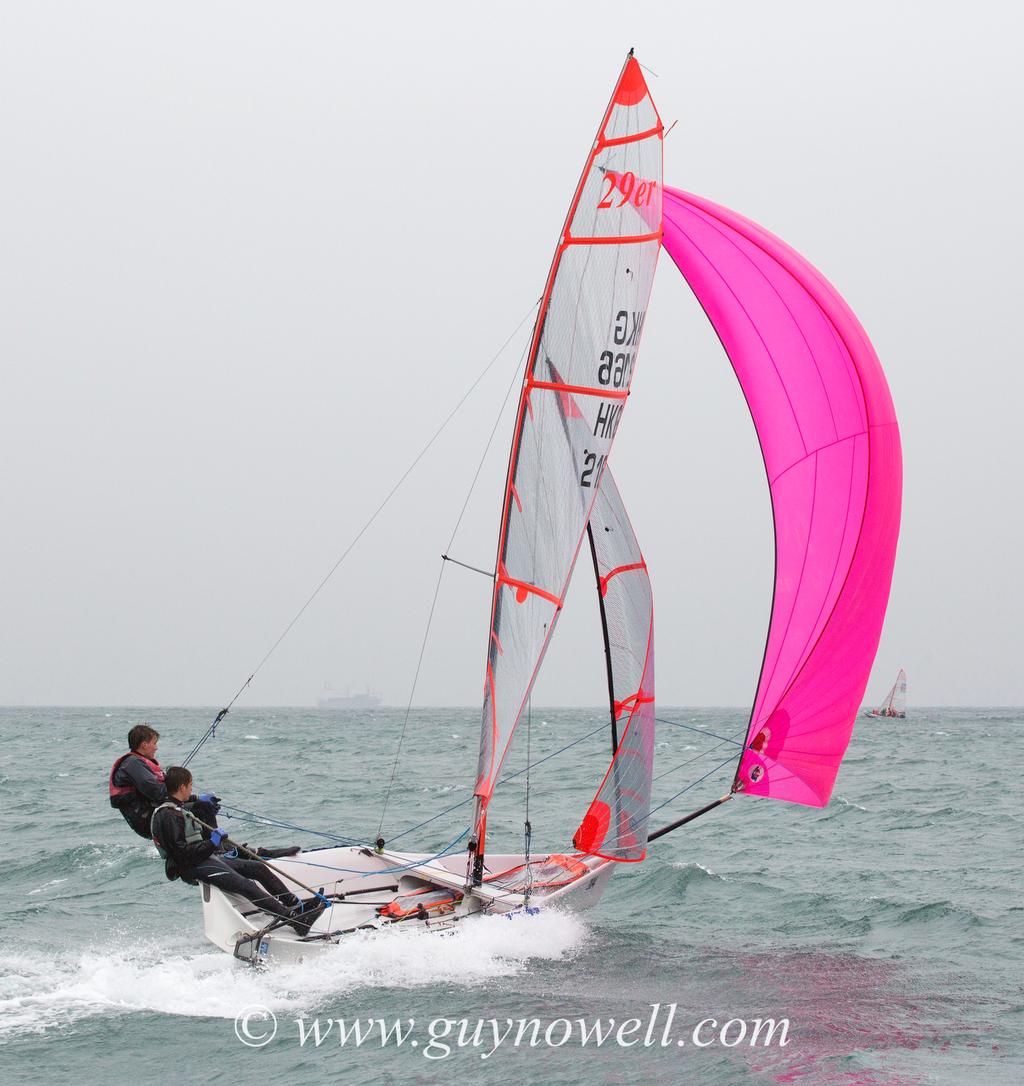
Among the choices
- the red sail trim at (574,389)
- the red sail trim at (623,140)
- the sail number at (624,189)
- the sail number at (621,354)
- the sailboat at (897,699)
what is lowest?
the sailboat at (897,699)

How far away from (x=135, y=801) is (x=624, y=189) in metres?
5.15

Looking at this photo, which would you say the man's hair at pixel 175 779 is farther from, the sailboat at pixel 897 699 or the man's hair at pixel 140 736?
the sailboat at pixel 897 699

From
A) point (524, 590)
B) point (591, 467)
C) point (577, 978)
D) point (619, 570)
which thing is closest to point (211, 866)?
point (577, 978)

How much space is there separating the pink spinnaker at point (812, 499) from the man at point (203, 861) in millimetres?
3333

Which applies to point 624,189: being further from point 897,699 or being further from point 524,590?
point 897,699

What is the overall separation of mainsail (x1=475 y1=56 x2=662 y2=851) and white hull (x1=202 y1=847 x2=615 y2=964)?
4.91 feet

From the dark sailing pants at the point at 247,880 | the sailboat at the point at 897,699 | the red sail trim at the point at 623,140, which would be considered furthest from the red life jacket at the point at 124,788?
the sailboat at the point at 897,699

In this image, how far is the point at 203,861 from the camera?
786 centimetres

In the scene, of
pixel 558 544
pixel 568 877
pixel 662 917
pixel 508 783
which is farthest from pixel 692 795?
pixel 558 544

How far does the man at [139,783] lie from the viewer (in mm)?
7746

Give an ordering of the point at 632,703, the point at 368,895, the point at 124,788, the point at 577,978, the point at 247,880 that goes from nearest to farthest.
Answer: the point at 124,788, the point at 247,880, the point at 577,978, the point at 368,895, the point at 632,703

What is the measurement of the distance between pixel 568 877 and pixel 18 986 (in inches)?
151

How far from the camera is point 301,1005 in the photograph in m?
7.40

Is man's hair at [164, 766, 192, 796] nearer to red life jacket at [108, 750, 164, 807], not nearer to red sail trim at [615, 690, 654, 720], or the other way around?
red life jacket at [108, 750, 164, 807]
